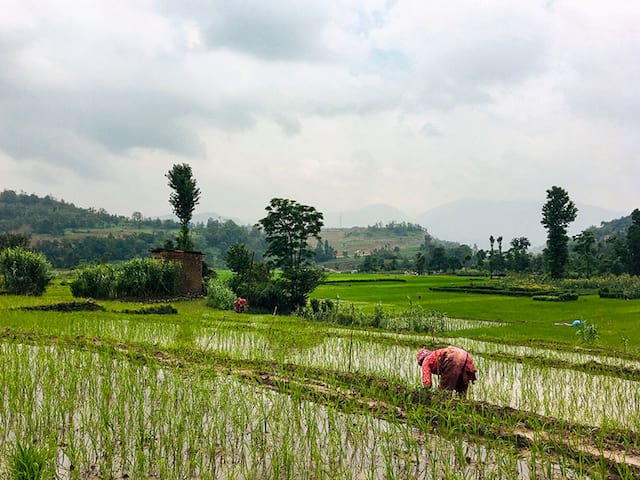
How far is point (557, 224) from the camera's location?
153ft

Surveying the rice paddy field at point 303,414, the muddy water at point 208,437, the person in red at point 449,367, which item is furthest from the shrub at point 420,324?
the muddy water at point 208,437

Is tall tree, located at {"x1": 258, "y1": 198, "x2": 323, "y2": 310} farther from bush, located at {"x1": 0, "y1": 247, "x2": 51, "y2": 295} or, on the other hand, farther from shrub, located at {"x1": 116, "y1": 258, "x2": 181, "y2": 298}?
bush, located at {"x1": 0, "y1": 247, "x2": 51, "y2": 295}

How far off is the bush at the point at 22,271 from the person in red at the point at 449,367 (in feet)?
60.5

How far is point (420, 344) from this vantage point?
1080 centimetres

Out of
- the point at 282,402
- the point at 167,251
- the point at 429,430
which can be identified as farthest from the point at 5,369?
the point at 167,251

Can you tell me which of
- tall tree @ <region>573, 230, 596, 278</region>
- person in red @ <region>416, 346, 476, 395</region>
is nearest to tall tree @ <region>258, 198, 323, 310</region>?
person in red @ <region>416, 346, 476, 395</region>

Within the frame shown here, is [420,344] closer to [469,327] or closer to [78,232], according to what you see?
[469,327]

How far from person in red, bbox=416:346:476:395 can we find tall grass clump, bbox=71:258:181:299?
1674cm

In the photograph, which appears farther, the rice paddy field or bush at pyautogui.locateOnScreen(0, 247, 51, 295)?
bush at pyautogui.locateOnScreen(0, 247, 51, 295)

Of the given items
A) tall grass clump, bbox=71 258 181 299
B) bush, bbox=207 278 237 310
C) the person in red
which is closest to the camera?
the person in red

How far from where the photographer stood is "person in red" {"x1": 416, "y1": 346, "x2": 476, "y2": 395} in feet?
19.1

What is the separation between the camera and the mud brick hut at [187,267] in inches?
874

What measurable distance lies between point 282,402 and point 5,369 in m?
3.80

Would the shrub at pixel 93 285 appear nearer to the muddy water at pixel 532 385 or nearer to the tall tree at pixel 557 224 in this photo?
the muddy water at pixel 532 385
